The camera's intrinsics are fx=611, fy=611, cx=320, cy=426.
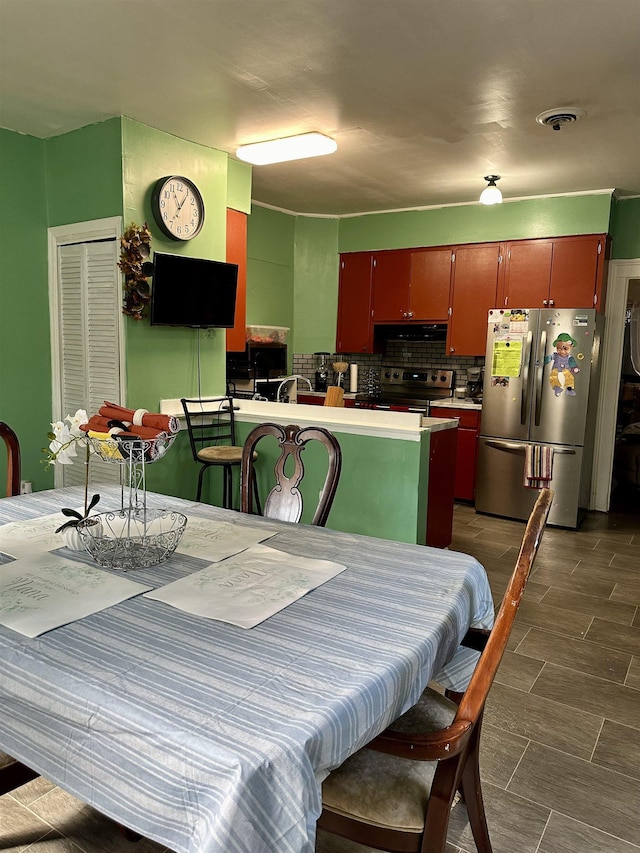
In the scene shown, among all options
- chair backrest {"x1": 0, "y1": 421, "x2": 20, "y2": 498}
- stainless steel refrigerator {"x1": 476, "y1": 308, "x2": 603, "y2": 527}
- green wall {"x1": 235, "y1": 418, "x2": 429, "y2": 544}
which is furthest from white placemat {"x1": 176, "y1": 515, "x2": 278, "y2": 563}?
stainless steel refrigerator {"x1": 476, "y1": 308, "x2": 603, "y2": 527}

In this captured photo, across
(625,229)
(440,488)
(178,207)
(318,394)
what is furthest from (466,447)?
(178,207)

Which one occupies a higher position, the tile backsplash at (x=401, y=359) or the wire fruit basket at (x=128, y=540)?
the tile backsplash at (x=401, y=359)

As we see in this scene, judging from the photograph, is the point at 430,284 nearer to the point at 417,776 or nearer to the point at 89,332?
the point at 89,332

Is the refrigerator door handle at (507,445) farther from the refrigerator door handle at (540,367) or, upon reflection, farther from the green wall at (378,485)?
the green wall at (378,485)

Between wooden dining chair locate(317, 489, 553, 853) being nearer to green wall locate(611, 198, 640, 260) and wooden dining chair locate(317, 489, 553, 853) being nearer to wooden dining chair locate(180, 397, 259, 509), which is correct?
wooden dining chair locate(180, 397, 259, 509)

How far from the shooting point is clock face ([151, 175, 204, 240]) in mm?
3758

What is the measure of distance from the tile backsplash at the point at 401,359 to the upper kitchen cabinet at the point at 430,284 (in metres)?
0.37

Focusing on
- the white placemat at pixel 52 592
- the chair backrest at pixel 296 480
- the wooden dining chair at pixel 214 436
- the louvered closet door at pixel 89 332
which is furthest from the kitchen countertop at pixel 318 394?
the white placemat at pixel 52 592

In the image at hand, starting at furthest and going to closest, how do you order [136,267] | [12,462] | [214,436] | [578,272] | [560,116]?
[578,272]
[214,436]
[136,267]
[560,116]
[12,462]

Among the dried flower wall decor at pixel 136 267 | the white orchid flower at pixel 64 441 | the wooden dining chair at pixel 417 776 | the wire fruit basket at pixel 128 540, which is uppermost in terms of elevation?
the dried flower wall decor at pixel 136 267

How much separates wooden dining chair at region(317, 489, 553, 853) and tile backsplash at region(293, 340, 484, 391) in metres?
4.86

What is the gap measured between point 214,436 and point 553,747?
9.22 ft

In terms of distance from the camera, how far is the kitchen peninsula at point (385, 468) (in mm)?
3605

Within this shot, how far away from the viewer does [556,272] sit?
203 inches
